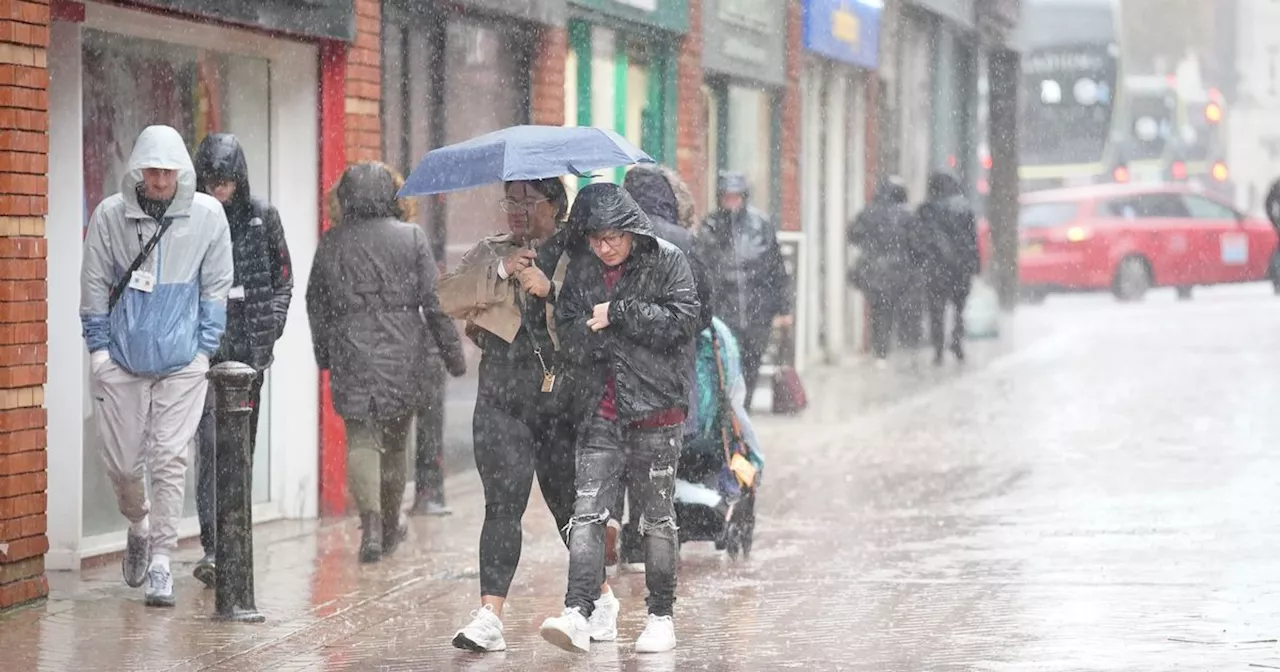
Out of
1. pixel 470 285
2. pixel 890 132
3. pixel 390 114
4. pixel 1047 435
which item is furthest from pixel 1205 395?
pixel 470 285

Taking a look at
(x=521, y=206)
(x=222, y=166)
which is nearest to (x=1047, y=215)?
(x=222, y=166)

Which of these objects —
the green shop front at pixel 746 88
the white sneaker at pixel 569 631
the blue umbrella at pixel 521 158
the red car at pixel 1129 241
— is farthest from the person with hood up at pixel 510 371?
the red car at pixel 1129 241

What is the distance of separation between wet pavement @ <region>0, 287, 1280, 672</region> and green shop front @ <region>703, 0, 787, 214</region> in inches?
167

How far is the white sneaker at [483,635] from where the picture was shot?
7.73 metres

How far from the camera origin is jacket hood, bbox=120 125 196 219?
873cm

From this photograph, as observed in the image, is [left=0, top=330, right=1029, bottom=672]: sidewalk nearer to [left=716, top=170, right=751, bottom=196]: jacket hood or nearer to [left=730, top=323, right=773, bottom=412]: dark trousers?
[left=730, top=323, right=773, bottom=412]: dark trousers

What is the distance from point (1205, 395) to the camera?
58.9ft

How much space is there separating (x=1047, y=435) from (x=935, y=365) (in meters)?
6.93

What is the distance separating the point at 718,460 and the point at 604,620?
195 cm

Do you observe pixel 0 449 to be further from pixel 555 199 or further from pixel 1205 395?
pixel 1205 395

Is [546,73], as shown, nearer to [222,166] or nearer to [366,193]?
[366,193]

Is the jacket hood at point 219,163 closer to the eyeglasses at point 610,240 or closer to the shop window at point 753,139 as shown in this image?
the eyeglasses at point 610,240

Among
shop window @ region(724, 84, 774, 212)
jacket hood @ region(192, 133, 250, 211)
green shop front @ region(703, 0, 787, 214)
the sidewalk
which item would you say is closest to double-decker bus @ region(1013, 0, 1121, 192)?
shop window @ region(724, 84, 774, 212)

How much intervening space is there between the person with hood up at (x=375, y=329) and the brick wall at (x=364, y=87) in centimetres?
166
